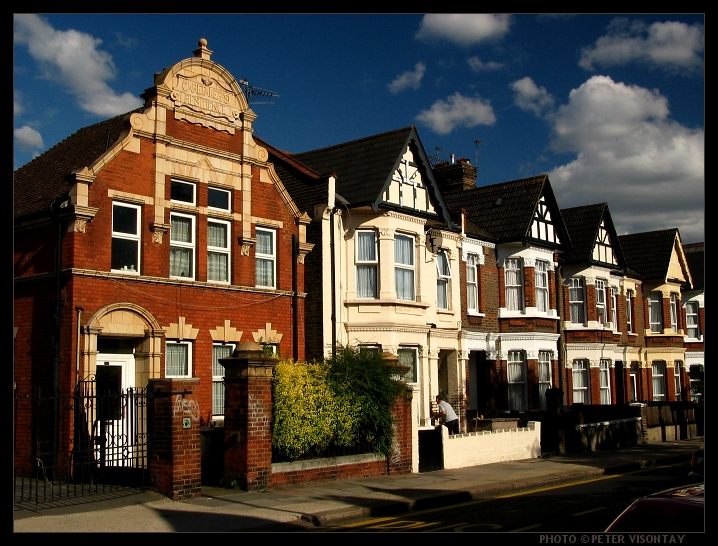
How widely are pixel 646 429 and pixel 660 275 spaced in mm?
11550

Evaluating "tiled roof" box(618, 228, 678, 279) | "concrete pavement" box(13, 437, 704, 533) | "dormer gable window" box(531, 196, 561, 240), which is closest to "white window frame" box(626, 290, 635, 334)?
"tiled roof" box(618, 228, 678, 279)

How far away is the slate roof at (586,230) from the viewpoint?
33.7 metres

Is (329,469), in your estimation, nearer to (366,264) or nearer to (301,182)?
(366,264)

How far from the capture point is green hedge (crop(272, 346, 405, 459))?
1630 cm

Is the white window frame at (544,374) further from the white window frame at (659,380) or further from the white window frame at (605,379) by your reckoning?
the white window frame at (659,380)

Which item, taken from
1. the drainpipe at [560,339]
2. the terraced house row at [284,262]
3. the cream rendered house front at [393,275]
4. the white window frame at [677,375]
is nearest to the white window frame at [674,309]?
the white window frame at [677,375]

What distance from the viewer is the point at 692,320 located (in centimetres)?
4694

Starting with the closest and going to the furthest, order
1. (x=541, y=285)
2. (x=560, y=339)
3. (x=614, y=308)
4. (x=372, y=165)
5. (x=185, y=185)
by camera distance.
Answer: (x=185, y=185) < (x=372, y=165) < (x=541, y=285) < (x=560, y=339) < (x=614, y=308)

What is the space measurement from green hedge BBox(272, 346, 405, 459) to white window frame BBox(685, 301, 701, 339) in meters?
33.3

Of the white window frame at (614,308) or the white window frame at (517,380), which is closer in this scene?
the white window frame at (517,380)

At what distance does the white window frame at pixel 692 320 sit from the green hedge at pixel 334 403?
109ft

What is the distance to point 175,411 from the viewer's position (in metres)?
13.9

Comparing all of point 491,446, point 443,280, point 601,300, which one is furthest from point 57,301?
point 601,300

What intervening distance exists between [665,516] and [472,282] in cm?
2252
